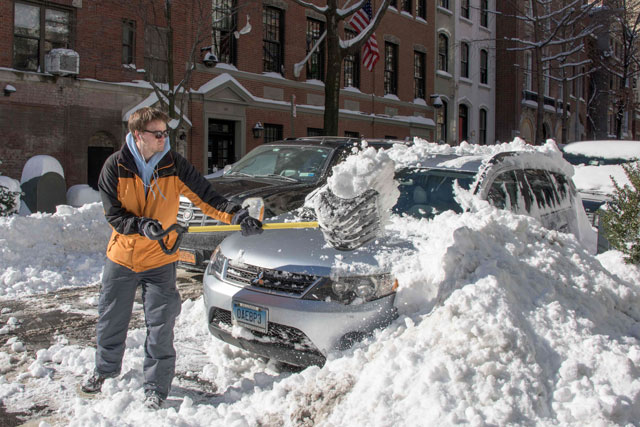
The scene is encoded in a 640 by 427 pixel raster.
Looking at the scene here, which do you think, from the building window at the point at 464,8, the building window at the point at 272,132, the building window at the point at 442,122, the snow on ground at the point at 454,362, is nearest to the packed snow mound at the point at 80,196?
the building window at the point at 272,132

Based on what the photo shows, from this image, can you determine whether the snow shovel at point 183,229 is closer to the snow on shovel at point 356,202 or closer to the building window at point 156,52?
the snow on shovel at point 356,202

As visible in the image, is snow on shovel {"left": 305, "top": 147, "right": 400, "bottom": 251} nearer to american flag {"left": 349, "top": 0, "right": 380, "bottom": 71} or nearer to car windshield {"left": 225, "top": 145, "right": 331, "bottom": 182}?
car windshield {"left": 225, "top": 145, "right": 331, "bottom": 182}

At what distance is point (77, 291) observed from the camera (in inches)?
258

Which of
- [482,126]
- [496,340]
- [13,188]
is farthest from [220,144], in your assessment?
[482,126]

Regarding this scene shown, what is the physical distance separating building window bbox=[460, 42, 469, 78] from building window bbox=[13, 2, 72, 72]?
68.3 feet

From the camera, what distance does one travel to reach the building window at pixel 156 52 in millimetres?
16188

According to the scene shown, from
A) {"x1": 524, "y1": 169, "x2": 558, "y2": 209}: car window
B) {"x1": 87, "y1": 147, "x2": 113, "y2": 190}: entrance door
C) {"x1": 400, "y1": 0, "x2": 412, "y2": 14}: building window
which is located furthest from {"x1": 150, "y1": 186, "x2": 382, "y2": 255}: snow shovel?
{"x1": 400, "y1": 0, "x2": 412, "y2": 14}: building window

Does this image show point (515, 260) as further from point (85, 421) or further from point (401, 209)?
point (85, 421)

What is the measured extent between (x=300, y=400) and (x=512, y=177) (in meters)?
2.83

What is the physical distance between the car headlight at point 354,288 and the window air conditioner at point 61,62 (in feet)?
42.4

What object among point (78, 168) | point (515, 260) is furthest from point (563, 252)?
point (78, 168)

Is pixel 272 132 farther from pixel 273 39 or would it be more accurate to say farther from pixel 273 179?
pixel 273 179

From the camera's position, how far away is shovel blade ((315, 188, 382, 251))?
378 centimetres

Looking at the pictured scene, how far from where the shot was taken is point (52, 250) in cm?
773
